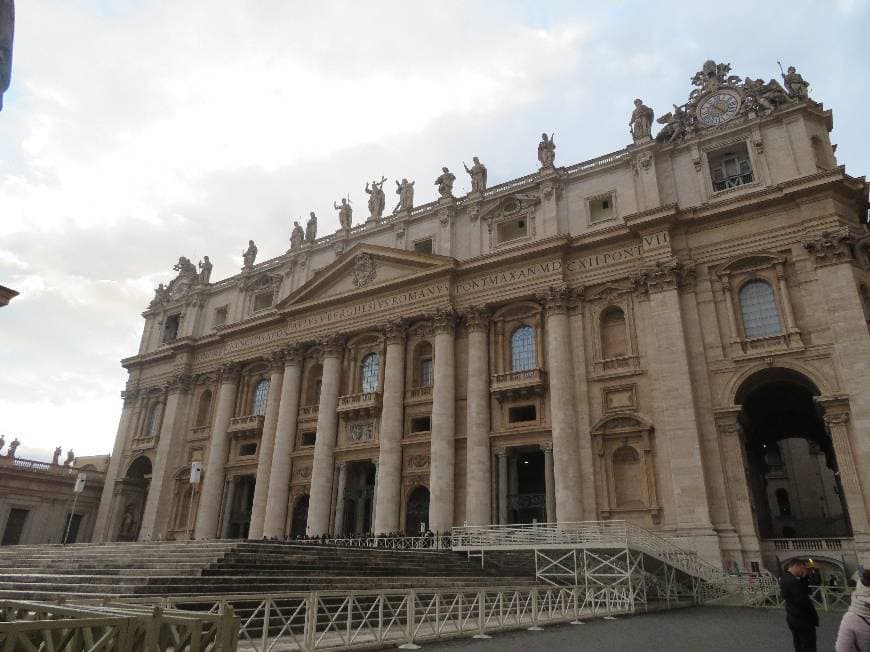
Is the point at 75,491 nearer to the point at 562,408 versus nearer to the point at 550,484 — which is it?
the point at 550,484

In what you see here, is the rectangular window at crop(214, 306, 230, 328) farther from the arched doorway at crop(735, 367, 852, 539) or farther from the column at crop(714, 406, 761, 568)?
the arched doorway at crop(735, 367, 852, 539)

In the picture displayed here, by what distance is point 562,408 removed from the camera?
27.7m

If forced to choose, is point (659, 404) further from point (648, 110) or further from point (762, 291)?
point (648, 110)

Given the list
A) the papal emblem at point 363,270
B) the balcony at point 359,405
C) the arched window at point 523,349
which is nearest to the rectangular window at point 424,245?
the papal emblem at point 363,270

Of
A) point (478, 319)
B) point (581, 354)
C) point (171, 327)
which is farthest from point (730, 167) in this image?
point (171, 327)

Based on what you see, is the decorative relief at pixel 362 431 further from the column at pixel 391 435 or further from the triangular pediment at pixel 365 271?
the triangular pediment at pixel 365 271

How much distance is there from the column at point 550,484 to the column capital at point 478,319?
22.6 ft

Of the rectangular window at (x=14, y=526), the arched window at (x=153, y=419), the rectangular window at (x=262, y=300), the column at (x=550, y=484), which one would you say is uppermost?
the rectangular window at (x=262, y=300)

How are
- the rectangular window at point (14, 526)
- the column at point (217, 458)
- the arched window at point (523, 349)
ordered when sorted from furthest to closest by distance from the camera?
1. the rectangular window at point (14, 526)
2. the column at point (217, 458)
3. the arched window at point (523, 349)

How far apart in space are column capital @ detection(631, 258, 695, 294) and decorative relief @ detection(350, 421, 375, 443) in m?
15.8

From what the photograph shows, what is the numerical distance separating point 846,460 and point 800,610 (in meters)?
16.6

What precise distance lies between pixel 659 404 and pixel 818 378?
19.6ft

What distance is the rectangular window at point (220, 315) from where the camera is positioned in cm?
4512

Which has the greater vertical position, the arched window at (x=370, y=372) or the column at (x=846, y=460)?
the arched window at (x=370, y=372)
